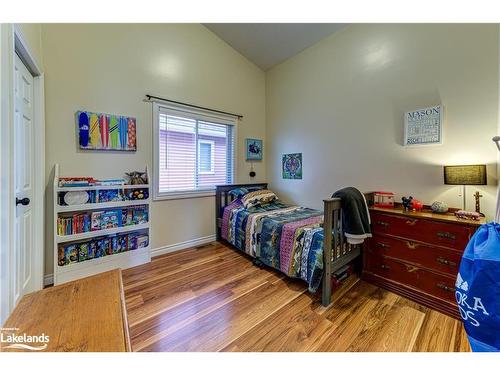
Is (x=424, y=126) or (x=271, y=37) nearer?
(x=424, y=126)

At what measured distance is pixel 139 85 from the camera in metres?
2.50

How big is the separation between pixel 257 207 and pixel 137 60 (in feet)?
7.89

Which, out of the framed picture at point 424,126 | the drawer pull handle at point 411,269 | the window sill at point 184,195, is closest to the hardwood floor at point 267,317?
the drawer pull handle at point 411,269

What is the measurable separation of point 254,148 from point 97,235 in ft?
8.38

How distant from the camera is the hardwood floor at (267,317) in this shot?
53.1 inches

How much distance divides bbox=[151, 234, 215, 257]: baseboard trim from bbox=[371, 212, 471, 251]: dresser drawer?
2.24 meters

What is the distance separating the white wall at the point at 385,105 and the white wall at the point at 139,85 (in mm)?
969

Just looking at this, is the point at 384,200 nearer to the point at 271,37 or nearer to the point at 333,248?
the point at 333,248

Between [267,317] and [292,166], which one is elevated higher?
[292,166]

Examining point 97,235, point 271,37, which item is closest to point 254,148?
point 271,37

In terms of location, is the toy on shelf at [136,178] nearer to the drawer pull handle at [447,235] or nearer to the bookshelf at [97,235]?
the bookshelf at [97,235]

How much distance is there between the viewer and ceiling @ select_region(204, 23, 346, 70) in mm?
2752

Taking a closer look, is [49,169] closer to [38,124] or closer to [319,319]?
[38,124]

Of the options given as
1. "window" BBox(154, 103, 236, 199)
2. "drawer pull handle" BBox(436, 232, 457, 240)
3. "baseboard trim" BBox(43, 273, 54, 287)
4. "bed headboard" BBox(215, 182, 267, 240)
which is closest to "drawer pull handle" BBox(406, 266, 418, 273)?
"drawer pull handle" BBox(436, 232, 457, 240)
